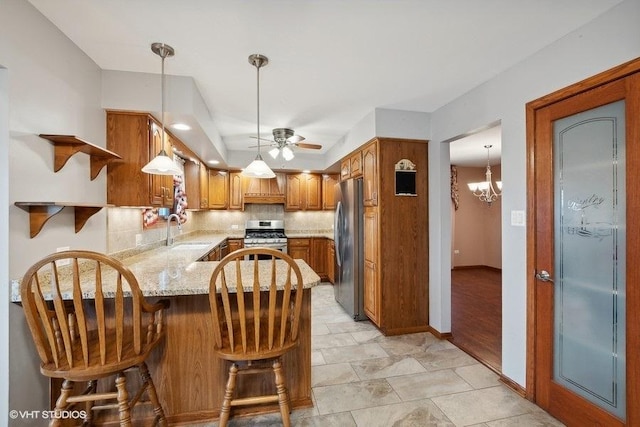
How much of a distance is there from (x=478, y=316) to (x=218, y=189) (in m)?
4.60

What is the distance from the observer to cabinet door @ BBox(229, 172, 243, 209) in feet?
17.4

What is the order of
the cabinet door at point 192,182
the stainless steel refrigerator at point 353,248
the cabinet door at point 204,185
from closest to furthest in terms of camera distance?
the stainless steel refrigerator at point 353,248, the cabinet door at point 192,182, the cabinet door at point 204,185

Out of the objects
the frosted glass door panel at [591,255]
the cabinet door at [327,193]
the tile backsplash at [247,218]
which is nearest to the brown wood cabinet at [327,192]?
the cabinet door at [327,193]

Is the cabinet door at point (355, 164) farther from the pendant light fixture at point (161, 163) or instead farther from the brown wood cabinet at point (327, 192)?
the pendant light fixture at point (161, 163)

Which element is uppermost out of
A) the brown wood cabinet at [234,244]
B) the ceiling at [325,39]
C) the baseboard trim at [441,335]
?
the ceiling at [325,39]

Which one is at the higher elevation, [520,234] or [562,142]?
[562,142]

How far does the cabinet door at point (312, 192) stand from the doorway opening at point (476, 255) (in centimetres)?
247

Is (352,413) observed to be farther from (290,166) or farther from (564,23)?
(290,166)

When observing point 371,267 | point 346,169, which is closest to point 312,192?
point 346,169

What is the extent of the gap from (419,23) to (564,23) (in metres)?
0.88

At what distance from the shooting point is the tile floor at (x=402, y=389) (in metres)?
1.82

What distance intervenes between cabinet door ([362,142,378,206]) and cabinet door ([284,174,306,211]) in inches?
86.8

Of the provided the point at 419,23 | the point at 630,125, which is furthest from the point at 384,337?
the point at 419,23

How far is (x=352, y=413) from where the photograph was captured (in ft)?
6.18
